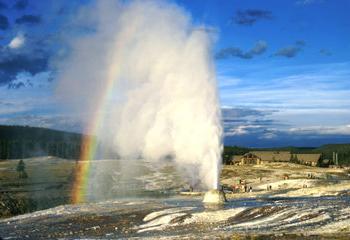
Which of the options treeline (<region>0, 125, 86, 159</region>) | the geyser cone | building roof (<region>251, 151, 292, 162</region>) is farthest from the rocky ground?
treeline (<region>0, 125, 86, 159</region>)

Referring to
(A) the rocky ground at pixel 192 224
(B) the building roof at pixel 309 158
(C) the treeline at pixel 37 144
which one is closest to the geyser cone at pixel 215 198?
(A) the rocky ground at pixel 192 224

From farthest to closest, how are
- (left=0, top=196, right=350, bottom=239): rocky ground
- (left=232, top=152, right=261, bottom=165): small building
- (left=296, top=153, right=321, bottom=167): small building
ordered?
(left=296, top=153, right=321, bottom=167): small building
(left=232, top=152, right=261, bottom=165): small building
(left=0, top=196, right=350, bottom=239): rocky ground

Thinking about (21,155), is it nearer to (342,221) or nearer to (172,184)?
(172,184)

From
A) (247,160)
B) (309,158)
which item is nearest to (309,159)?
(309,158)

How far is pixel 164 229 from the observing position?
1057 inches

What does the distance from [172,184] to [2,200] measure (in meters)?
30.6

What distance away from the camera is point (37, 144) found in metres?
166

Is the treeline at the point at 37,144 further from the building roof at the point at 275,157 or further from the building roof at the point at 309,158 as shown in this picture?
the building roof at the point at 309,158

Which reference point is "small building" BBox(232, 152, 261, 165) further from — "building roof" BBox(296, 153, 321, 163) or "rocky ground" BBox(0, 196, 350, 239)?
"rocky ground" BBox(0, 196, 350, 239)

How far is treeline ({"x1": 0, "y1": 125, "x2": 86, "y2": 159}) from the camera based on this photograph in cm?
14338

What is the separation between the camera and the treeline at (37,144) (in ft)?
470

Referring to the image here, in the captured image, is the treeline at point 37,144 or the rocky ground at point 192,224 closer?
the rocky ground at point 192,224

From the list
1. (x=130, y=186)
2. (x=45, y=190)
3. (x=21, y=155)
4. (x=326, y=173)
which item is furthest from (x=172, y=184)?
(x=21, y=155)

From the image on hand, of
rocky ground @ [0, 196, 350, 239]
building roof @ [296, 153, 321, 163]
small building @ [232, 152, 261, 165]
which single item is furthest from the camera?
building roof @ [296, 153, 321, 163]
